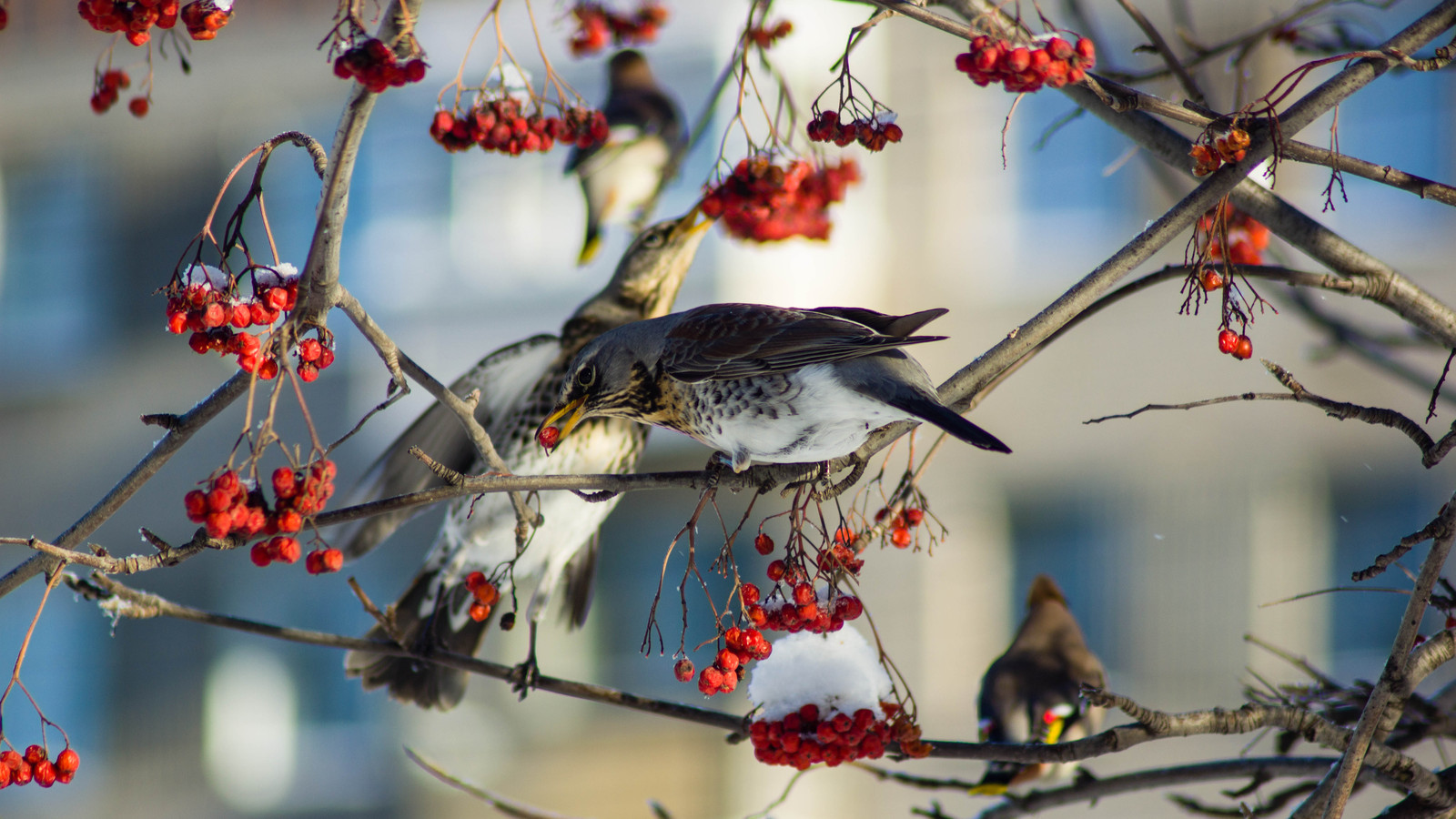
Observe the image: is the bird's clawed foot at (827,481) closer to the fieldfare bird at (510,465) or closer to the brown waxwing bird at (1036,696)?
the brown waxwing bird at (1036,696)

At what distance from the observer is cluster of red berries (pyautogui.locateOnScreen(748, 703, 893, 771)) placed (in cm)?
96

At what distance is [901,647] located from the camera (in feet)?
16.0

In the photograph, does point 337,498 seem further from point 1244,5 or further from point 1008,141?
point 1244,5

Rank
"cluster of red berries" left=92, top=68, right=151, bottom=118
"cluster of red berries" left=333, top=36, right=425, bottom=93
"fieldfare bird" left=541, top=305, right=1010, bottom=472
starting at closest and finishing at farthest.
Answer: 1. "cluster of red berries" left=333, top=36, right=425, bottom=93
2. "fieldfare bird" left=541, top=305, right=1010, bottom=472
3. "cluster of red berries" left=92, top=68, right=151, bottom=118

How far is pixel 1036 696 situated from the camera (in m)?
1.26

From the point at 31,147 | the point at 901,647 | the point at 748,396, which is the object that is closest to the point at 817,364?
the point at 748,396

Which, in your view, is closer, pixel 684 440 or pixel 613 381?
pixel 613 381

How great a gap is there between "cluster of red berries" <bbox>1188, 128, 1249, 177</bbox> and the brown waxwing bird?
1.82ft

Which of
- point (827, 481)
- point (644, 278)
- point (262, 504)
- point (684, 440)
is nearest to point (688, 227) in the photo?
point (644, 278)

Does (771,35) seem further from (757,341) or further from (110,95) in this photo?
(110,95)

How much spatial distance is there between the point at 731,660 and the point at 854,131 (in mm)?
456

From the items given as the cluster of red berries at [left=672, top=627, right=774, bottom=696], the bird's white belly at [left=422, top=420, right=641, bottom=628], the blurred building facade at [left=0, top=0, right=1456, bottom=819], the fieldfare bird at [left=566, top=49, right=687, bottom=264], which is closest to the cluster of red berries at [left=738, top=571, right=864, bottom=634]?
the cluster of red berries at [left=672, top=627, right=774, bottom=696]

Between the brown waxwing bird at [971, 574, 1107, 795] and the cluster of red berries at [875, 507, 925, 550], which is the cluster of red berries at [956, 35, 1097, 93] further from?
the brown waxwing bird at [971, 574, 1107, 795]

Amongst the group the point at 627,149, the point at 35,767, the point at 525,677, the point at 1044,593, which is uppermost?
the point at 627,149
